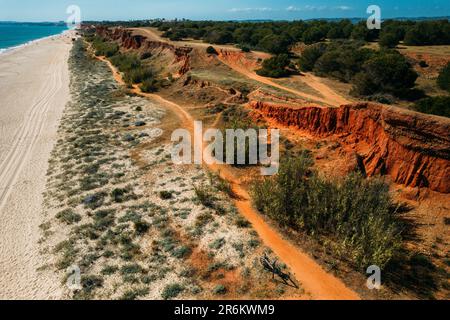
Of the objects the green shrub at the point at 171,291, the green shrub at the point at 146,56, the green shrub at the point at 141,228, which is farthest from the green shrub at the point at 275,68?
the green shrub at the point at 171,291

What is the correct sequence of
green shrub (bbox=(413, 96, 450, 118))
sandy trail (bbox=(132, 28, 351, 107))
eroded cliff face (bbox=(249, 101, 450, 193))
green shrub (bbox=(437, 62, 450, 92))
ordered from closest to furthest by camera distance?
eroded cliff face (bbox=(249, 101, 450, 193)) → green shrub (bbox=(413, 96, 450, 118)) → sandy trail (bbox=(132, 28, 351, 107)) → green shrub (bbox=(437, 62, 450, 92))

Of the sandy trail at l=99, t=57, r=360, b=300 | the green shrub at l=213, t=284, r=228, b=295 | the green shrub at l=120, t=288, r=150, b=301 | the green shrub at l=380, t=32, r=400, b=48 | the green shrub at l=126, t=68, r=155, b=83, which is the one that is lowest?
the green shrub at l=120, t=288, r=150, b=301

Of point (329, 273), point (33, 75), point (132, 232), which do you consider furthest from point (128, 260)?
point (33, 75)

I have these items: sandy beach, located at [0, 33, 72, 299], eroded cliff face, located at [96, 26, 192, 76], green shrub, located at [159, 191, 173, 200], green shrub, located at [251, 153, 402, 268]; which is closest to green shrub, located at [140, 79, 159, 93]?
eroded cliff face, located at [96, 26, 192, 76]

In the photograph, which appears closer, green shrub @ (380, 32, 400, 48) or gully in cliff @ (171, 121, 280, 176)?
gully in cliff @ (171, 121, 280, 176)

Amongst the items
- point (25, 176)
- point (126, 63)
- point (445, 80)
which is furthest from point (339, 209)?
point (126, 63)

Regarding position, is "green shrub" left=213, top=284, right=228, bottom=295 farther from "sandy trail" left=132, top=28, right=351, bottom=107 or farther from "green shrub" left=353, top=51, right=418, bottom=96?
"green shrub" left=353, top=51, right=418, bottom=96

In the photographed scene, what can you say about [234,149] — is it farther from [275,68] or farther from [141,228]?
[275,68]
